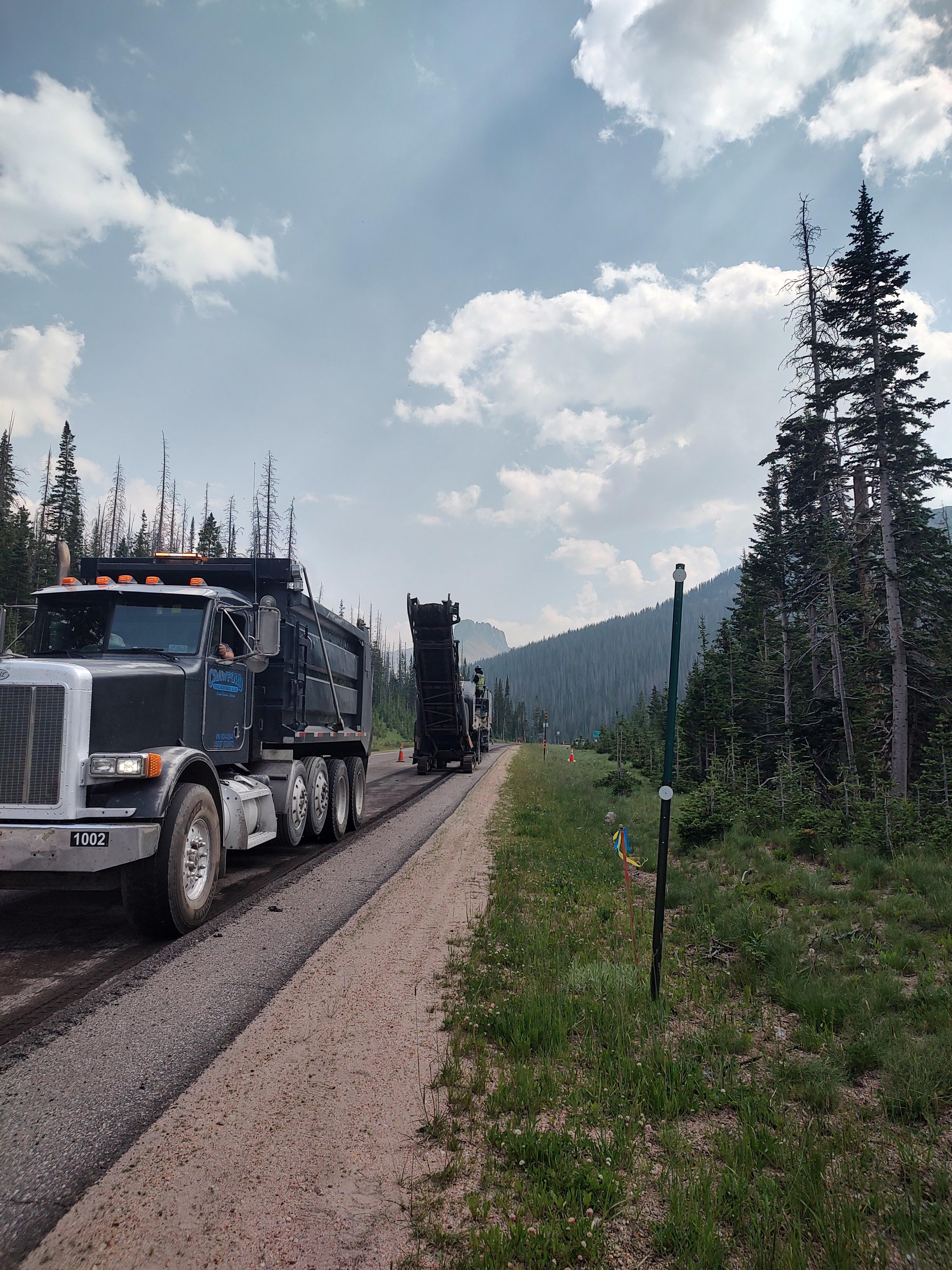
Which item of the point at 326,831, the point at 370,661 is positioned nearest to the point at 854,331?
the point at 370,661

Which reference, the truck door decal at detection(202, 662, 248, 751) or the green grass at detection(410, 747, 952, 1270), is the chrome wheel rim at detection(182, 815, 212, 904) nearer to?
the truck door decal at detection(202, 662, 248, 751)

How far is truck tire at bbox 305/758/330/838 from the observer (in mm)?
9797

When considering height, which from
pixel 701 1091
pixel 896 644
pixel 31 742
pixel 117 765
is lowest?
pixel 701 1091

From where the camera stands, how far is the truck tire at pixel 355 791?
458 inches

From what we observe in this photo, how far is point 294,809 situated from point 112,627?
143 inches

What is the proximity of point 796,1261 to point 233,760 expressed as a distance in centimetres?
694

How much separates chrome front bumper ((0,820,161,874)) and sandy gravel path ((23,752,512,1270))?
1705 mm

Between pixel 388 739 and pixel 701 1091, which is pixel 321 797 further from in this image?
pixel 388 739

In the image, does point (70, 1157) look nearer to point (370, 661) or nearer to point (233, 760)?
point (233, 760)

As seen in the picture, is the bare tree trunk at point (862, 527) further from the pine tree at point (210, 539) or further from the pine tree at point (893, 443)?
the pine tree at point (210, 539)

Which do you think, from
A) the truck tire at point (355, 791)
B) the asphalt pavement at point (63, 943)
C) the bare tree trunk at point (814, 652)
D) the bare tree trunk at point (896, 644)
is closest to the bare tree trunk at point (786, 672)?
the bare tree trunk at point (814, 652)

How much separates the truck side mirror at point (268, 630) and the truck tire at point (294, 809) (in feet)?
7.31

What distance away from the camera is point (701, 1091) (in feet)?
11.5

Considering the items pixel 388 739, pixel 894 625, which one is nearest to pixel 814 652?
pixel 894 625
